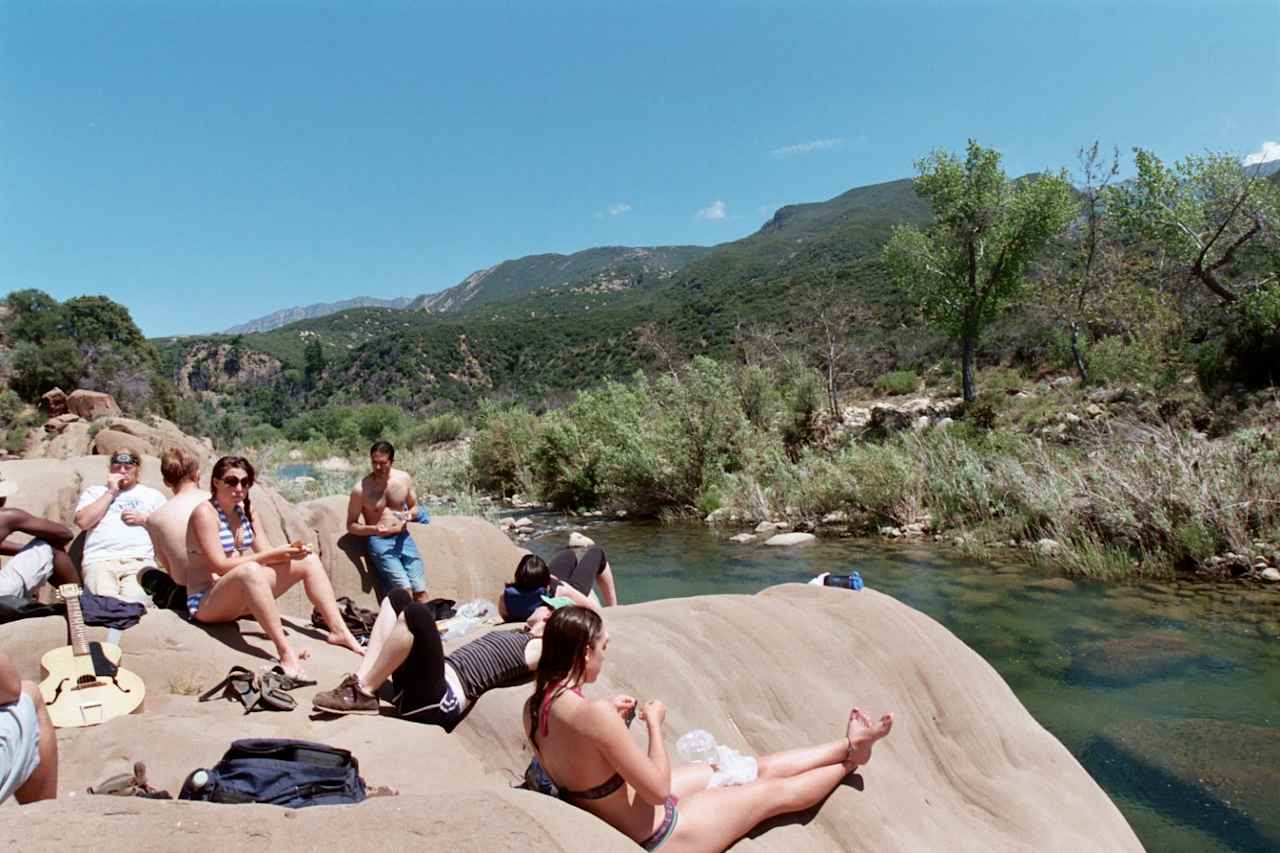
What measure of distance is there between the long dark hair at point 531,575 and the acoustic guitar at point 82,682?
211 cm

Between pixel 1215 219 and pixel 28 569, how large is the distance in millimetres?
22778

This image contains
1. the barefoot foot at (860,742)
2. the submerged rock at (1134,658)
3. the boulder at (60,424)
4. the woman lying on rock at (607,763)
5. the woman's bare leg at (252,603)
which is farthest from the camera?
the boulder at (60,424)

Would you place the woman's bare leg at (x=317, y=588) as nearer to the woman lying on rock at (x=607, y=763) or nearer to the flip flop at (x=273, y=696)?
the flip flop at (x=273, y=696)

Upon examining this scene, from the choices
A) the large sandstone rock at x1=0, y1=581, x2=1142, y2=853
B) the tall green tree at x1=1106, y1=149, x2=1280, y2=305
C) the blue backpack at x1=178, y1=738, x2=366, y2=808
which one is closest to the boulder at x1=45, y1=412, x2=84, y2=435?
the large sandstone rock at x1=0, y1=581, x2=1142, y2=853

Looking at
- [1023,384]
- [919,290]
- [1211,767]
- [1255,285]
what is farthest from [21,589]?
[1023,384]

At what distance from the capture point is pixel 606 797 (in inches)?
127

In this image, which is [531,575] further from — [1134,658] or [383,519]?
[1134,658]

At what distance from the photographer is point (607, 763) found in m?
3.19

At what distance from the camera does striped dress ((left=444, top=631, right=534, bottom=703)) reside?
435 centimetres

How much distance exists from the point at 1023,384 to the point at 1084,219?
7.65 metres

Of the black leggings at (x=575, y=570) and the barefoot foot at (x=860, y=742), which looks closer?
the barefoot foot at (x=860, y=742)

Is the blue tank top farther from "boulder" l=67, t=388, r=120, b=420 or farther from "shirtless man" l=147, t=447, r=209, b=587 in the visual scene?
"boulder" l=67, t=388, r=120, b=420

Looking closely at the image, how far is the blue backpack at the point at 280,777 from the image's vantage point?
2.84 meters

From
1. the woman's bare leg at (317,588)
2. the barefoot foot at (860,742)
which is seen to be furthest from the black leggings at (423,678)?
the barefoot foot at (860,742)
